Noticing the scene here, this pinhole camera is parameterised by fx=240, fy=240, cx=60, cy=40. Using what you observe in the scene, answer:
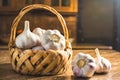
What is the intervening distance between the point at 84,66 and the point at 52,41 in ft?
0.50

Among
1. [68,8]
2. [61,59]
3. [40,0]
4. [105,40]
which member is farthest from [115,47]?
[61,59]

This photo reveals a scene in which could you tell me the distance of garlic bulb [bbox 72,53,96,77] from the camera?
0.84m

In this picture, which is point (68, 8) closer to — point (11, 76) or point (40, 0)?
point (40, 0)

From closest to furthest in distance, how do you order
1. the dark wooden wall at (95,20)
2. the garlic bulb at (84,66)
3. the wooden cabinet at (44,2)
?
the garlic bulb at (84,66) < the wooden cabinet at (44,2) < the dark wooden wall at (95,20)

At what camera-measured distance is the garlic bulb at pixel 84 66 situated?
836mm

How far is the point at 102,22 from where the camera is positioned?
272 centimetres

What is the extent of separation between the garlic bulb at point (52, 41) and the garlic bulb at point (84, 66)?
9 centimetres

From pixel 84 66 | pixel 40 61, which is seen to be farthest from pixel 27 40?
pixel 84 66

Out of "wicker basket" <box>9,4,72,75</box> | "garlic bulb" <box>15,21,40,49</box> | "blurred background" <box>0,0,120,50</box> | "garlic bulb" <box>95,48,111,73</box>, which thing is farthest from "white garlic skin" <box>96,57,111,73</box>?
"blurred background" <box>0,0,120,50</box>

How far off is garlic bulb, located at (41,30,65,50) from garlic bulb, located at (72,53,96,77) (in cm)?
9

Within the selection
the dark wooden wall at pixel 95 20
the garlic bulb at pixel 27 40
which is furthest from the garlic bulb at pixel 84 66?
the dark wooden wall at pixel 95 20

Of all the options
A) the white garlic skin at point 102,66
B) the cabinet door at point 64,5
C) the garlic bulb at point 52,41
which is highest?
the cabinet door at point 64,5

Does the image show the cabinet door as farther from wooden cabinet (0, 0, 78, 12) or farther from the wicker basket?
the wicker basket

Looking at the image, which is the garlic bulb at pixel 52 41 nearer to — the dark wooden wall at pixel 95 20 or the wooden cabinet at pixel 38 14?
the wooden cabinet at pixel 38 14
